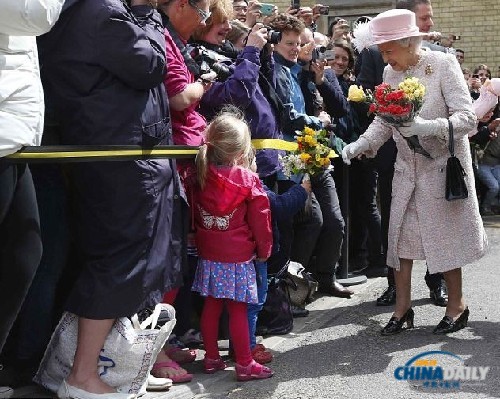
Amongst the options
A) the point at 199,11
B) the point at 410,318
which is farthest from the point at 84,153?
the point at 410,318

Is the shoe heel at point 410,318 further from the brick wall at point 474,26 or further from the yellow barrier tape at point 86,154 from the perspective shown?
the brick wall at point 474,26

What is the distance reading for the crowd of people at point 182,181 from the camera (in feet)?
13.8

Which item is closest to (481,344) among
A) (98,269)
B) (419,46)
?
(419,46)

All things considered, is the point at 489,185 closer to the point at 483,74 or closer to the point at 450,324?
the point at 483,74

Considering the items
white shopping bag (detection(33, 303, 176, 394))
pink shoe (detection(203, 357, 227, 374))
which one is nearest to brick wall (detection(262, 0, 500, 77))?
pink shoe (detection(203, 357, 227, 374))

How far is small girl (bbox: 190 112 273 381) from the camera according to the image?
498cm

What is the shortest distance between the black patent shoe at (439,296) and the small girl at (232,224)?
88.5 inches

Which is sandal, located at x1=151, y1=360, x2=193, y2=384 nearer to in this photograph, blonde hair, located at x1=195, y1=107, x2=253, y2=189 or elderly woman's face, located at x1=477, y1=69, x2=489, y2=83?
blonde hair, located at x1=195, y1=107, x2=253, y2=189

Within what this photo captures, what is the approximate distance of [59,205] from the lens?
4.59 m

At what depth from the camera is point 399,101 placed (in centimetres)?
554

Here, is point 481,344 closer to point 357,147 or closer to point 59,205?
point 357,147

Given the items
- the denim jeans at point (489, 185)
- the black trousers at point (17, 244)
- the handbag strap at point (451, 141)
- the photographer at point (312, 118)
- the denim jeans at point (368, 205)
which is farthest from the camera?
the denim jeans at point (489, 185)

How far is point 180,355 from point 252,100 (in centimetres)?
164

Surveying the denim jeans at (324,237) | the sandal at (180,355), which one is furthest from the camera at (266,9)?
the sandal at (180,355)
